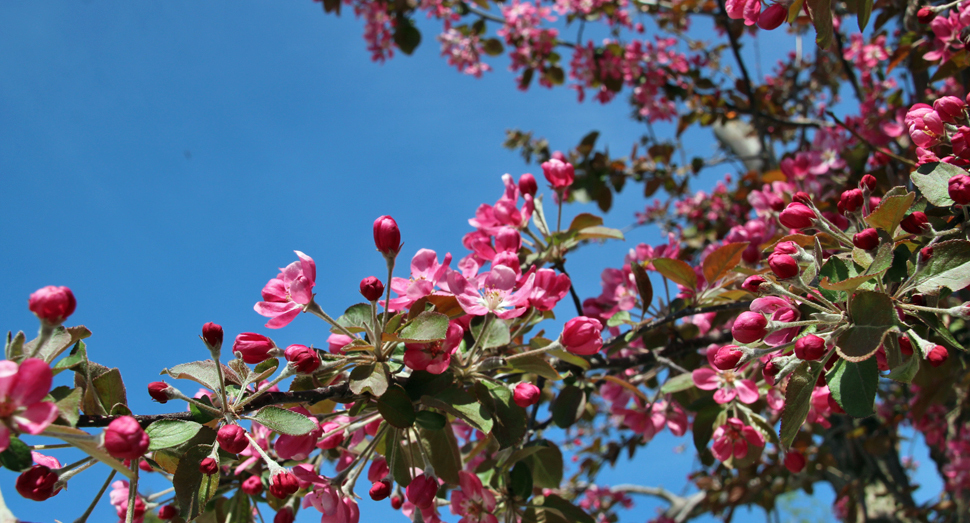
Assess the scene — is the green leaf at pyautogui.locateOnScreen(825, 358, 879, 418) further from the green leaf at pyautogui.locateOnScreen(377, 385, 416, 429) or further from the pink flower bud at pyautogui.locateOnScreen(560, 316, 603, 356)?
the green leaf at pyautogui.locateOnScreen(377, 385, 416, 429)

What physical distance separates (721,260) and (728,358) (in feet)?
1.82

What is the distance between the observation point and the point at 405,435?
1.24 m

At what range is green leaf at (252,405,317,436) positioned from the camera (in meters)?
0.88

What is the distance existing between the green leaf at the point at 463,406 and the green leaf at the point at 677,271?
2.02 ft

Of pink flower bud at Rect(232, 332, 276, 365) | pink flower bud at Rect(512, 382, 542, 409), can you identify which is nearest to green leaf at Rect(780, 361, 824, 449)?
pink flower bud at Rect(512, 382, 542, 409)

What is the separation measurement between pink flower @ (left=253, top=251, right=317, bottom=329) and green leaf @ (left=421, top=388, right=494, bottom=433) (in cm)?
29

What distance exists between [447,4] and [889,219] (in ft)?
12.5

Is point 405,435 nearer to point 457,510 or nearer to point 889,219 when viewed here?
point 457,510

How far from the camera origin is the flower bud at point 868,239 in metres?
0.94

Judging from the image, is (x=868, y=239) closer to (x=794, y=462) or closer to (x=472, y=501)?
(x=794, y=462)

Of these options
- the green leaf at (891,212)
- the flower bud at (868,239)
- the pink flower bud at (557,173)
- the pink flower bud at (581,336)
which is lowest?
the pink flower bud at (581,336)

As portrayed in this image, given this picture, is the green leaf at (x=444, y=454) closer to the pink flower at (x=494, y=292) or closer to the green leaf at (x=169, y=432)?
the pink flower at (x=494, y=292)

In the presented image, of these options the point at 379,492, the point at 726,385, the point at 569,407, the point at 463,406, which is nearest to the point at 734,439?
the point at 726,385

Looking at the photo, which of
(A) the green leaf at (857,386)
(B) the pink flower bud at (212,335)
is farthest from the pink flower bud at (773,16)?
(B) the pink flower bud at (212,335)
